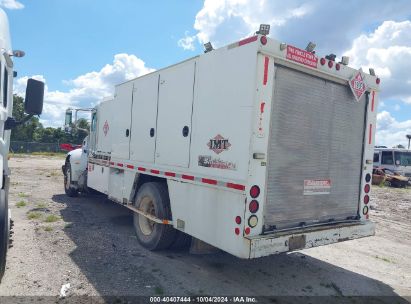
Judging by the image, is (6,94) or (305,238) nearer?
(305,238)

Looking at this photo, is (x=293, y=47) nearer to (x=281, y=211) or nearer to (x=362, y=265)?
(x=281, y=211)

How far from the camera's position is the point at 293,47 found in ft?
15.1

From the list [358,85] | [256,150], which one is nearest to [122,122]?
[256,150]

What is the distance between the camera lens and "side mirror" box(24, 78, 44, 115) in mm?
4480

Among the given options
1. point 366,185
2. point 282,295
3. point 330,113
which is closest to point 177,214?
point 282,295

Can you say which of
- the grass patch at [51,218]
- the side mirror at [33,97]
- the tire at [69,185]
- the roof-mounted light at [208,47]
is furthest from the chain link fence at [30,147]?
the roof-mounted light at [208,47]

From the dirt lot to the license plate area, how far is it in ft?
2.23

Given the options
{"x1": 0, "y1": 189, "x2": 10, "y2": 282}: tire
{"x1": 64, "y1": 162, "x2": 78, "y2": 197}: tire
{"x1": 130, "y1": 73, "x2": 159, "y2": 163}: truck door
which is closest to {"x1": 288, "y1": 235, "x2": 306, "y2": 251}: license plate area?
{"x1": 130, "y1": 73, "x2": 159, "y2": 163}: truck door

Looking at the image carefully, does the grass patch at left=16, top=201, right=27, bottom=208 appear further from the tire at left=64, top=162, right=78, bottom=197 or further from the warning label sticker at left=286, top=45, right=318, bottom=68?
the warning label sticker at left=286, top=45, right=318, bottom=68

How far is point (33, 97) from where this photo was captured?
4480mm

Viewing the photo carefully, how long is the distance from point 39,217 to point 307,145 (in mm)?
6300

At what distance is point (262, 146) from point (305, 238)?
55.5 inches

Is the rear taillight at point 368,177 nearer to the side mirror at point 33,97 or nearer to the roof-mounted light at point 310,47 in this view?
the roof-mounted light at point 310,47

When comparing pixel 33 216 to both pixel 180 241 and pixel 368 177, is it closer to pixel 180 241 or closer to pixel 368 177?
pixel 180 241
